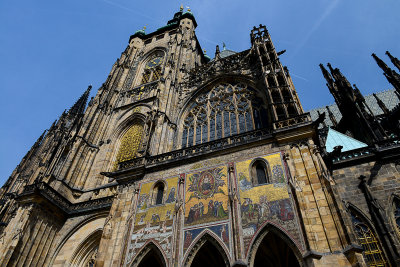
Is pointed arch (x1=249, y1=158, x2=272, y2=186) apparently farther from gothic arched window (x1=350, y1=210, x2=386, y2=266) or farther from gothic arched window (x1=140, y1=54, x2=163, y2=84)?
gothic arched window (x1=140, y1=54, x2=163, y2=84)

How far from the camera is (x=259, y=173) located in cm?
991

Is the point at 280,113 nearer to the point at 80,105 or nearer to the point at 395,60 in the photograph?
the point at 395,60

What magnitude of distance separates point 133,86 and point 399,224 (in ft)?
61.0

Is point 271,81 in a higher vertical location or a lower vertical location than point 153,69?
lower

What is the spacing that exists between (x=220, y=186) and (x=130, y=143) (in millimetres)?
9217

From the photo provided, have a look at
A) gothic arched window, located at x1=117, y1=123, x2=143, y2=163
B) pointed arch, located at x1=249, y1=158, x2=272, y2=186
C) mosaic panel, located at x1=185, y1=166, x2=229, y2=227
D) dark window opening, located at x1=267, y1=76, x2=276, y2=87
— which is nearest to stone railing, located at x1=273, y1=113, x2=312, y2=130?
pointed arch, located at x1=249, y1=158, x2=272, y2=186

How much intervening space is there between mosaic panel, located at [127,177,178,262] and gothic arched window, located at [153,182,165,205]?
187 mm

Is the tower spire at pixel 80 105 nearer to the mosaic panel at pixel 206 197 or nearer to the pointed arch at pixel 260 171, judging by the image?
the mosaic panel at pixel 206 197

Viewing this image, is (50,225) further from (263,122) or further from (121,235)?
(263,122)

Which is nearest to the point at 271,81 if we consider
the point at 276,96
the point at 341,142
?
the point at 276,96

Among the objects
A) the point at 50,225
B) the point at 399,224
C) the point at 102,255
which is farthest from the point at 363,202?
the point at 50,225

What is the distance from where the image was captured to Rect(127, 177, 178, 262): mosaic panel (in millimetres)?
9430

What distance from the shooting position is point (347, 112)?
1664 cm

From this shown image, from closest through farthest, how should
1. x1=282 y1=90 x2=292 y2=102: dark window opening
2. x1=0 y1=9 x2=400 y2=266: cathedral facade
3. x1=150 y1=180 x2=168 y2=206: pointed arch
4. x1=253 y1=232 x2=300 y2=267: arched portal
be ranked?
x1=0 y1=9 x2=400 y2=266: cathedral facade, x1=253 y1=232 x2=300 y2=267: arched portal, x1=150 y1=180 x2=168 y2=206: pointed arch, x1=282 y1=90 x2=292 y2=102: dark window opening
